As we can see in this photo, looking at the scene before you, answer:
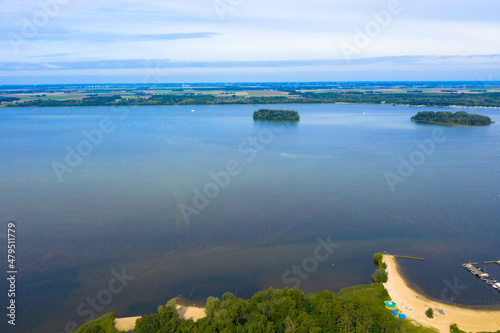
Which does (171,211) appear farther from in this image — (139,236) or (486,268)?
→ (486,268)

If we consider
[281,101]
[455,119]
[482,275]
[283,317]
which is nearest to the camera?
[283,317]

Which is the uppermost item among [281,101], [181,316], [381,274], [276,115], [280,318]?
[281,101]

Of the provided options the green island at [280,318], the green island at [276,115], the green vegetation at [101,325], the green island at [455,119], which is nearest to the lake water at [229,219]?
the green vegetation at [101,325]

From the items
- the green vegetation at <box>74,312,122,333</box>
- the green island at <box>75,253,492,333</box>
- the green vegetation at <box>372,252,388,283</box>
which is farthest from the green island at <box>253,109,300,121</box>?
the green vegetation at <box>74,312,122,333</box>

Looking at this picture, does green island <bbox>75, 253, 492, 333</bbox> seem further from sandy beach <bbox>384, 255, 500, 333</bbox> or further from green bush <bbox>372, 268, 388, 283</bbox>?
green bush <bbox>372, 268, 388, 283</bbox>

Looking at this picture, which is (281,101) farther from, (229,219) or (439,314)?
(439,314)

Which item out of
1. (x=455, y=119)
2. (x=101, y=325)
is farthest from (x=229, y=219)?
(x=455, y=119)

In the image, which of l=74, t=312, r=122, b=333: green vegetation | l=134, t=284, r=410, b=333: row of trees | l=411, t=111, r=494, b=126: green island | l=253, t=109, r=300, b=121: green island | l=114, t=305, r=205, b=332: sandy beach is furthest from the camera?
l=253, t=109, r=300, b=121: green island
